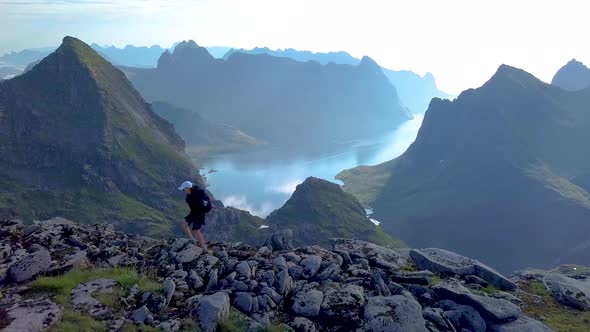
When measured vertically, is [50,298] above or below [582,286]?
above

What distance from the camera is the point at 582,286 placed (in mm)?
22188

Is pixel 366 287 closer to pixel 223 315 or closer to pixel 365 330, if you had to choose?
pixel 365 330

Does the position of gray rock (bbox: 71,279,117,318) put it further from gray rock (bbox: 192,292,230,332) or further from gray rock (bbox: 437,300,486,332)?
gray rock (bbox: 437,300,486,332)

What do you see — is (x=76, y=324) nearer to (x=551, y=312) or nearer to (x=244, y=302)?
(x=244, y=302)

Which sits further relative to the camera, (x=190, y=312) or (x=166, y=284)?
(x=166, y=284)

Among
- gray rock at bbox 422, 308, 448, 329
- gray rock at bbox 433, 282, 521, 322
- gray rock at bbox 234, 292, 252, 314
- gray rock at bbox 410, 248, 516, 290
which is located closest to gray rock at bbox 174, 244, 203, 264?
gray rock at bbox 234, 292, 252, 314

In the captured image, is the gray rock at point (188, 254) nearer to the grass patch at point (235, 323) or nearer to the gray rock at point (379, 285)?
the grass patch at point (235, 323)

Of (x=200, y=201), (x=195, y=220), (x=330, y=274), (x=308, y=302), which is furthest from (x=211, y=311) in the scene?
(x=195, y=220)

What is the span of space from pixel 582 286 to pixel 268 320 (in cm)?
1877

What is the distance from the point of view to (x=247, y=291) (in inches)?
630

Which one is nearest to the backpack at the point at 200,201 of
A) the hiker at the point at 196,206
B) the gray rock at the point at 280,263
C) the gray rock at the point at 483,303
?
the hiker at the point at 196,206

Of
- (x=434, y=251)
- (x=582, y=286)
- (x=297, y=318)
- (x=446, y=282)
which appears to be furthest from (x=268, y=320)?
(x=582, y=286)

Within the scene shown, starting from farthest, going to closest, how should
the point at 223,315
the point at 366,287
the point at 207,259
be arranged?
the point at 207,259 → the point at 366,287 → the point at 223,315

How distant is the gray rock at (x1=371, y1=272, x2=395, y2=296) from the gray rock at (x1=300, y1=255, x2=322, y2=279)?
2.62m
